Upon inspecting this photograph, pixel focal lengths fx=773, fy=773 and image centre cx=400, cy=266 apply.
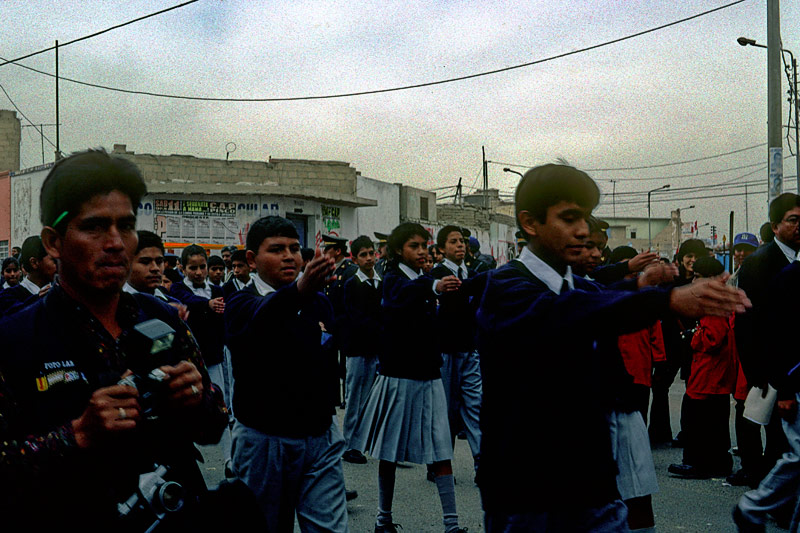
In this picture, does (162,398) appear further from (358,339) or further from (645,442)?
(358,339)

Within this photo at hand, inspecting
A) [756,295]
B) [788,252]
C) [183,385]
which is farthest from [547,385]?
[788,252]

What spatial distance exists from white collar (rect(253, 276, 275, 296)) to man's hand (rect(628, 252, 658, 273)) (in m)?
1.78

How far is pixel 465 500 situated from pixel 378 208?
98.0ft

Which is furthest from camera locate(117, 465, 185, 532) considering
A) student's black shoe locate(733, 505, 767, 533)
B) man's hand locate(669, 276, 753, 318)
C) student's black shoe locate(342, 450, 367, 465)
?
student's black shoe locate(342, 450, 367, 465)

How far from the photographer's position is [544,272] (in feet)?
8.96

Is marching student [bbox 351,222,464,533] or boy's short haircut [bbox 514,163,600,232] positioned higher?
boy's short haircut [bbox 514,163,600,232]

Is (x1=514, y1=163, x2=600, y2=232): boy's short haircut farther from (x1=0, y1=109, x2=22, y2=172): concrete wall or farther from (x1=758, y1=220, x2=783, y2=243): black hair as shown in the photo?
(x1=0, y1=109, x2=22, y2=172): concrete wall

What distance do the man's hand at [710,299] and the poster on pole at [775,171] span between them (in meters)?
12.7

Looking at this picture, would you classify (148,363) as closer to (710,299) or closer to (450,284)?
(710,299)

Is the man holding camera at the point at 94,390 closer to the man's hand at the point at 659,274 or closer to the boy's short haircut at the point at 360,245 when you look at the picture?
the man's hand at the point at 659,274

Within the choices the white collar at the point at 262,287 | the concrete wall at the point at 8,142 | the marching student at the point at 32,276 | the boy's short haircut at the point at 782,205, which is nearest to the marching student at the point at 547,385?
the white collar at the point at 262,287

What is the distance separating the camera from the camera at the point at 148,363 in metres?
1.68

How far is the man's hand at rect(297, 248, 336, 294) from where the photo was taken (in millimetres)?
3023

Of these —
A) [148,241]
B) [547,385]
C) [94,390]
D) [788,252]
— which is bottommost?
[547,385]
